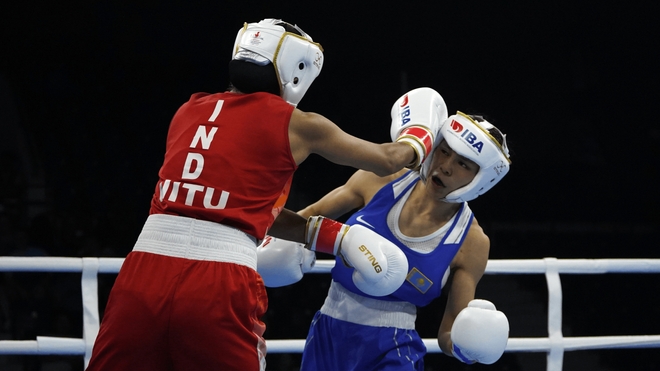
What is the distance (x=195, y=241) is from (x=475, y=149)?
98 cm

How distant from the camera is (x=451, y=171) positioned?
2.31 m

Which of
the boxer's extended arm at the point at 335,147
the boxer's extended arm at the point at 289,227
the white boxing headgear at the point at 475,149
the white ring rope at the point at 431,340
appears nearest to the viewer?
the boxer's extended arm at the point at 335,147

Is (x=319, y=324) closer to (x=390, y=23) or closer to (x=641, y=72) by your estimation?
(x=390, y=23)

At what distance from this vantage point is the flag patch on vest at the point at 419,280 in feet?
7.52

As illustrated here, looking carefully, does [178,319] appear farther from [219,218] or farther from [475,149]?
[475,149]

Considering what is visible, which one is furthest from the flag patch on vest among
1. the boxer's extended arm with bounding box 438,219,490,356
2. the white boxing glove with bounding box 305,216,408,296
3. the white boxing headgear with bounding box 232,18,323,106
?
the white boxing headgear with bounding box 232,18,323,106

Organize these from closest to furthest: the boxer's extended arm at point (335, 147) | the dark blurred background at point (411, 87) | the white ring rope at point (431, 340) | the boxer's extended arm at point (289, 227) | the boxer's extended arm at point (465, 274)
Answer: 1. the boxer's extended arm at point (335, 147)
2. the boxer's extended arm at point (289, 227)
3. the boxer's extended arm at point (465, 274)
4. the white ring rope at point (431, 340)
5. the dark blurred background at point (411, 87)

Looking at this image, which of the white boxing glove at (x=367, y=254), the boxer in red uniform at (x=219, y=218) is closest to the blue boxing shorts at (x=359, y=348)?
the white boxing glove at (x=367, y=254)

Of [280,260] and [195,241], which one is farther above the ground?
[195,241]

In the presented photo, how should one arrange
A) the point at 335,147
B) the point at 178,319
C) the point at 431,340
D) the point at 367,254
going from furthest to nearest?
the point at 431,340
the point at 367,254
the point at 335,147
the point at 178,319

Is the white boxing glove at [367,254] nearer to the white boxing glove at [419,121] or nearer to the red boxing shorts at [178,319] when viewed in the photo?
the white boxing glove at [419,121]

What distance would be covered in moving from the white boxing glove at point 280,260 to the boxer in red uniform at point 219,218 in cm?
41

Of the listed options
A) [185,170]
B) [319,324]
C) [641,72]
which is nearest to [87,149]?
[319,324]

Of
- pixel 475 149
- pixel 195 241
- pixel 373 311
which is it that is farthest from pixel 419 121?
pixel 195 241
